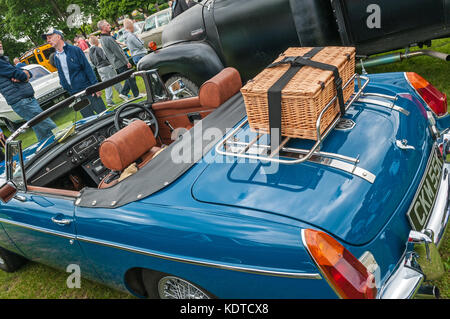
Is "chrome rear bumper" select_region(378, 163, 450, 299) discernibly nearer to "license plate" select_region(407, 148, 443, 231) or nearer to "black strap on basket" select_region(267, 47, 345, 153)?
"license plate" select_region(407, 148, 443, 231)

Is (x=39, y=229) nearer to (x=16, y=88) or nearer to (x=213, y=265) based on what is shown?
(x=213, y=265)

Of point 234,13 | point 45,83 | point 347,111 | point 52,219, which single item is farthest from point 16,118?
point 347,111

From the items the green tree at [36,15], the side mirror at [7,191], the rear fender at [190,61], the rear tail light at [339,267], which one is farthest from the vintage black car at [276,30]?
the green tree at [36,15]

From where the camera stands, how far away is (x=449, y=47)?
18.4 feet

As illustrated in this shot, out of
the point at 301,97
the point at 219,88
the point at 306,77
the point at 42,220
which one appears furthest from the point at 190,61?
the point at 301,97

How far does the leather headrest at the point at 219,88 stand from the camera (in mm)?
2947

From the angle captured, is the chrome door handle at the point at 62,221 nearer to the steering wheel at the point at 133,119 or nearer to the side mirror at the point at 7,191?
the side mirror at the point at 7,191

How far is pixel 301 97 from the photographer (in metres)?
1.81

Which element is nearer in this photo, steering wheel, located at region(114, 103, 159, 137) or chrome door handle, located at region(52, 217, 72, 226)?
chrome door handle, located at region(52, 217, 72, 226)

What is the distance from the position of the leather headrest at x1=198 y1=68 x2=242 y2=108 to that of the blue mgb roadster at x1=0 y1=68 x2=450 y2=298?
0.02m

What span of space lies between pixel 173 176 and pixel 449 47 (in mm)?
5536

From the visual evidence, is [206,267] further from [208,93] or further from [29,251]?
[29,251]

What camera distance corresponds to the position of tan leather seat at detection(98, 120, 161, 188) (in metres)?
2.47

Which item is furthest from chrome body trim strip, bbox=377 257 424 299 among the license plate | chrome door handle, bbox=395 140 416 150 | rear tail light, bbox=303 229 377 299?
chrome door handle, bbox=395 140 416 150
